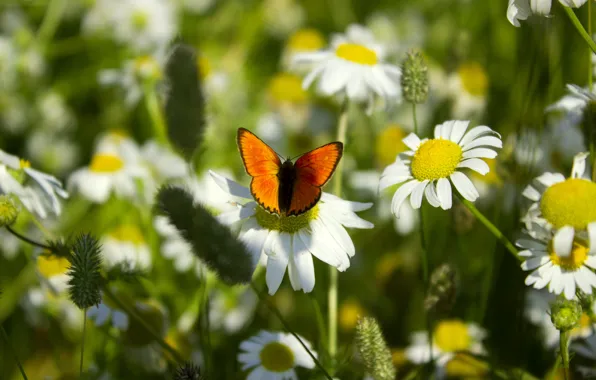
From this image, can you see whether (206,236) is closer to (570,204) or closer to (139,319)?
(139,319)

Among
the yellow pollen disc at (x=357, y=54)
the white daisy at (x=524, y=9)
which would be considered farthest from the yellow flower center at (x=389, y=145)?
the white daisy at (x=524, y=9)

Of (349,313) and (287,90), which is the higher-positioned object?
(287,90)

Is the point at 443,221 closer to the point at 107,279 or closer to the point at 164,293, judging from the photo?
the point at 164,293

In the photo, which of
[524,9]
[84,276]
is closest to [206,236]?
[84,276]

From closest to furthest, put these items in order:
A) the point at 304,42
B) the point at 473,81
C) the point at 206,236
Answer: the point at 206,236
the point at 473,81
the point at 304,42

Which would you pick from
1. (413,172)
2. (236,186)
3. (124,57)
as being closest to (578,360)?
(413,172)

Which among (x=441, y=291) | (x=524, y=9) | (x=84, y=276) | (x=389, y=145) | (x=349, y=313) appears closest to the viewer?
(x=84, y=276)

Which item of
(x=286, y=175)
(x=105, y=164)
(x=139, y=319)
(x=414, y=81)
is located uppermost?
(x=105, y=164)

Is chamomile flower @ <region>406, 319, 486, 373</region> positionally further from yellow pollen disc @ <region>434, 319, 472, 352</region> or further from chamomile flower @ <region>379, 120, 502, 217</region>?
chamomile flower @ <region>379, 120, 502, 217</region>

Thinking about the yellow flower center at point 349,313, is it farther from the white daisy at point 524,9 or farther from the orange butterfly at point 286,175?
the white daisy at point 524,9
